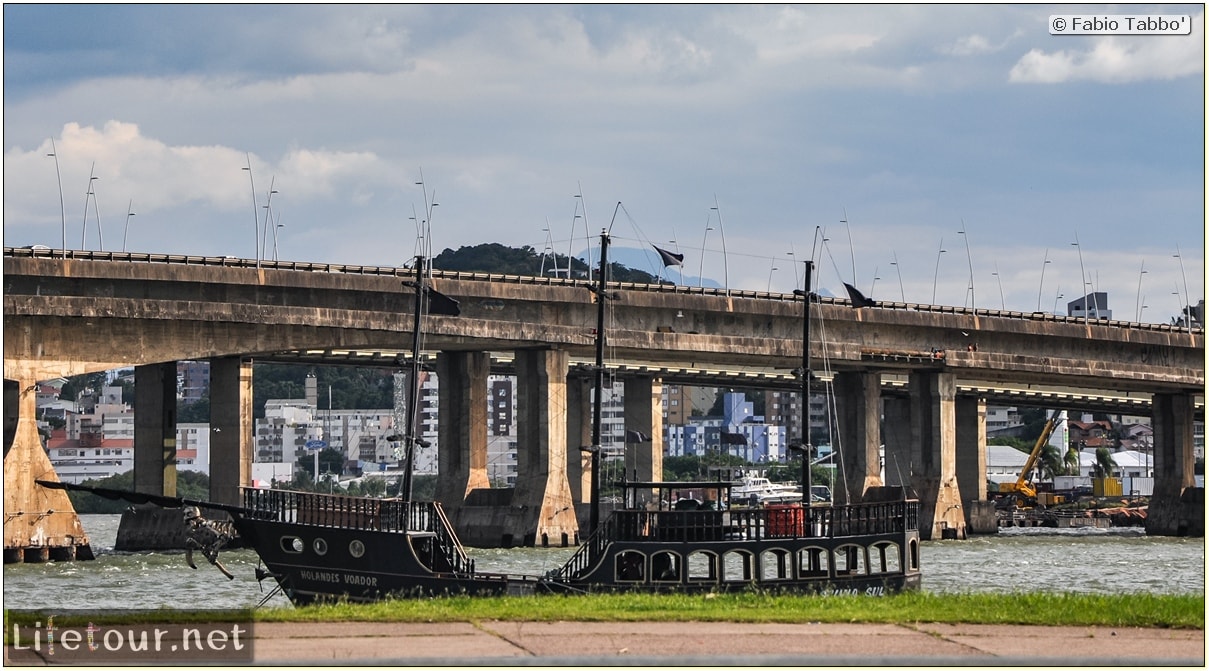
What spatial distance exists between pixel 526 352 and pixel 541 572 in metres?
28.4

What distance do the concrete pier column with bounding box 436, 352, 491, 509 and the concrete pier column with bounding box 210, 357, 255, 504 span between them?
11.3 metres

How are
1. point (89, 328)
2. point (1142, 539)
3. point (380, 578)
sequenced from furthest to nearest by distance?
point (1142, 539), point (89, 328), point (380, 578)

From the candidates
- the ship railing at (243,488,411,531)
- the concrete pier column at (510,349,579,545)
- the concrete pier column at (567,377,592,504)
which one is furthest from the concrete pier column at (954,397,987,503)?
the ship railing at (243,488,411,531)

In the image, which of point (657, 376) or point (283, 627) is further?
point (657, 376)

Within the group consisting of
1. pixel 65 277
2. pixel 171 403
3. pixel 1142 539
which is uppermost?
pixel 65 277

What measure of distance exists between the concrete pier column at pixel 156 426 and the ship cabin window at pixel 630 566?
165 feet

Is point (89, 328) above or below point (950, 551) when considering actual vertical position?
above

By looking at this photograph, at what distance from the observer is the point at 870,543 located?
1660 inches

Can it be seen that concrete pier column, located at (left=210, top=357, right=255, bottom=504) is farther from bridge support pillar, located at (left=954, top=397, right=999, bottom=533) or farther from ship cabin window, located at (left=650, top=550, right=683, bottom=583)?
ship cabin window, located at (left=650, top=550, right=683, bottom=583)

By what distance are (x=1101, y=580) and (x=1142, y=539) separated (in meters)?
46.8

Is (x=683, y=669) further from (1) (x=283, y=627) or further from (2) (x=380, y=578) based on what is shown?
(2) (x=380, y=578)

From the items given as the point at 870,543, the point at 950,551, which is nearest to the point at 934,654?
the point at 870,543

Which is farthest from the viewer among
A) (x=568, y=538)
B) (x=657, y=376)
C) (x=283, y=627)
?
(x=657, y=376)

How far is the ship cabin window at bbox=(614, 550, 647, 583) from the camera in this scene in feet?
133
